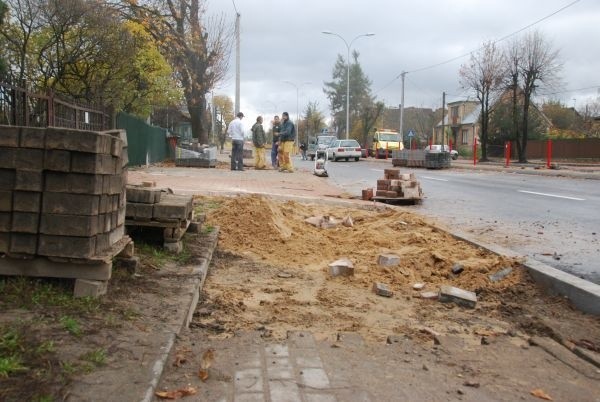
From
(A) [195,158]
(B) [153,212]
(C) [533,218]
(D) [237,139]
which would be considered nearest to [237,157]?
(D) [237,139]

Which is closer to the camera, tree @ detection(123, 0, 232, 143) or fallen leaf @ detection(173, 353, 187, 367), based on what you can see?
fallen leaf @ detection(173, 353, 187, 367)

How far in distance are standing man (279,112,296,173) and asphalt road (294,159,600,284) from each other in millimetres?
4451

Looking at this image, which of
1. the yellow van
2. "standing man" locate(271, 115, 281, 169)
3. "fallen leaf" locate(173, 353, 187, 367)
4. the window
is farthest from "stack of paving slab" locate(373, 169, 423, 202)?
the window

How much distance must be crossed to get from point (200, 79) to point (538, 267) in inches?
823

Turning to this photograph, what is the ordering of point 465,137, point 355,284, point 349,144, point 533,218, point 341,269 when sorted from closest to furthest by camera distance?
1. point 355,284
2. point 341,269
3. point 533,218
4. point 349,144
5. point 465,137

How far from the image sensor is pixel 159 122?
152 feet

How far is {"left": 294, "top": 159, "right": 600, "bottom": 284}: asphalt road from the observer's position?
657 cm

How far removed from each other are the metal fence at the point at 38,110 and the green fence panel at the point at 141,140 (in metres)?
4.03

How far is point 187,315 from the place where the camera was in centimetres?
393

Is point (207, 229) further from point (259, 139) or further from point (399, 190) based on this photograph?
point (259, 139)

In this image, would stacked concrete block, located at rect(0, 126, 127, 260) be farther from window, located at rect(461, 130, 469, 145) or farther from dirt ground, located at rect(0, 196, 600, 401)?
window, located at rect(461, 130, 469, 145)

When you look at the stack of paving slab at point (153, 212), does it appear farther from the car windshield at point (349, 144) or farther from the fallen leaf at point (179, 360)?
the car windshield at point (349, 144)

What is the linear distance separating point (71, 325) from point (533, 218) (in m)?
8.18

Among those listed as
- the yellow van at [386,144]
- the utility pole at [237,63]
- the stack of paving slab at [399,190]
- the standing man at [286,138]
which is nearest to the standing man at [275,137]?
the standing man at [286,138]
